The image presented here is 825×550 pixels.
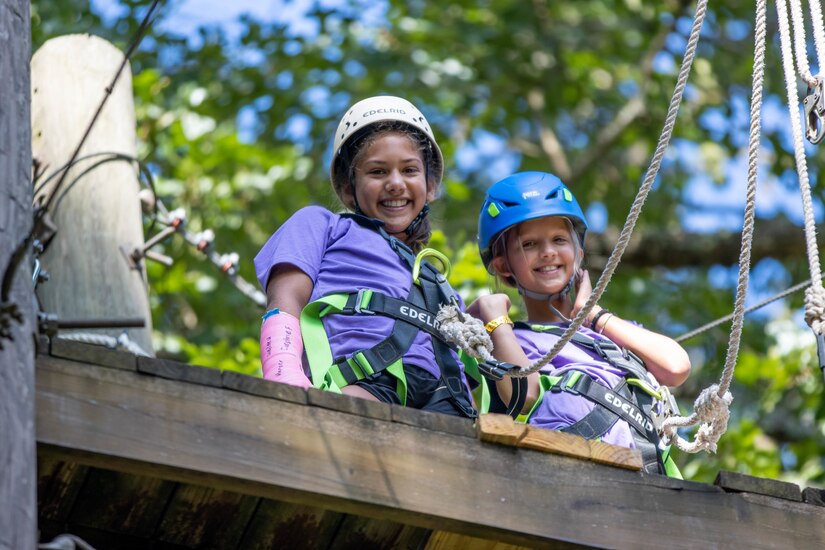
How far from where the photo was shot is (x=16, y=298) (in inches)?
124

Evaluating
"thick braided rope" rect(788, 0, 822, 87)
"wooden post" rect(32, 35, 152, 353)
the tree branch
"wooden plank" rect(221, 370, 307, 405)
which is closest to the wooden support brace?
"wooden plank" rect(221, 370, 307, 405)

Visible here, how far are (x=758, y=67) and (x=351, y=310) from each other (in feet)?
4.46

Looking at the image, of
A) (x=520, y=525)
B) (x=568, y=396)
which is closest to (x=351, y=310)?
(x=568, y=396)

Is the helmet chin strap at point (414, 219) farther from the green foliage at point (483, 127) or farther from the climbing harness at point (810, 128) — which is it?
the green foliage at point (483, 127)

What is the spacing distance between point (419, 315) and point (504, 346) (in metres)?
0.28

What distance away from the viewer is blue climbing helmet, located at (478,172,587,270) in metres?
4.86

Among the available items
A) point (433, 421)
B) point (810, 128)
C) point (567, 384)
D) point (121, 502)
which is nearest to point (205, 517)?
point (121, 502)

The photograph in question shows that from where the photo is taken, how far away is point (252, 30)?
1102 cm

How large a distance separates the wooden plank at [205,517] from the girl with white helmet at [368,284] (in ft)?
1.41

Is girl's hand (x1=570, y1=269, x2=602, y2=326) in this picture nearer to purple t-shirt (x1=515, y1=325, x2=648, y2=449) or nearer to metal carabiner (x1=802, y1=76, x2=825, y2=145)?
purple t-shirt (x1=515, y1=325, x2=648, y2=449)

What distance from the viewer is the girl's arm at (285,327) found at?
4117mm

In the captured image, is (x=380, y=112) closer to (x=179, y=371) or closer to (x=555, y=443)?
(x=555, y=443)

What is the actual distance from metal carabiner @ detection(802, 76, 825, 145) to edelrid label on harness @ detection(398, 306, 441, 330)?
121 centimetres

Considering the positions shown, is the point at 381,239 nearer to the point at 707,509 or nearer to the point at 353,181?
the point at 353,181
